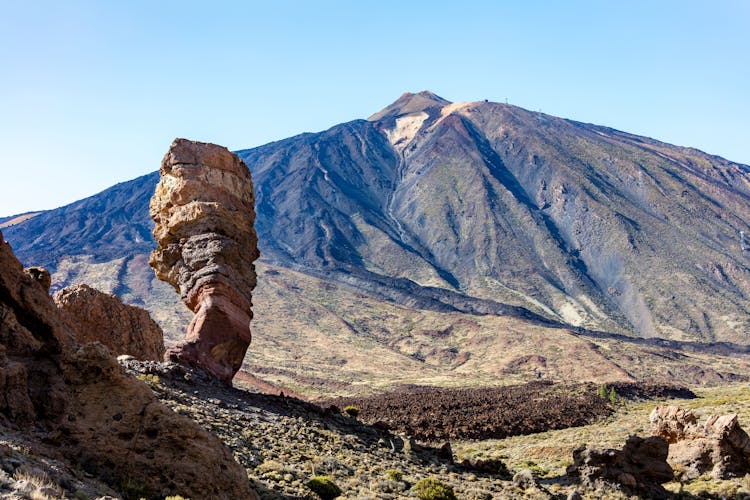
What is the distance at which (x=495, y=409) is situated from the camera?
4488 centimetres

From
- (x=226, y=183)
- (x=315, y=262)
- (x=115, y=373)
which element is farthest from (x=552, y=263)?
(x=115, y=373)

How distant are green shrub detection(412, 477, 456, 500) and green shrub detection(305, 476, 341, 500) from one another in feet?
7.78

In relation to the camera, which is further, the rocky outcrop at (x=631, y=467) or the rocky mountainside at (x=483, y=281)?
the rocky mountainside at (x=483, y=281)

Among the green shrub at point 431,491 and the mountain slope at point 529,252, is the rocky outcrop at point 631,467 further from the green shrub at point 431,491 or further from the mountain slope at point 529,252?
the mountain slope at point 529,252

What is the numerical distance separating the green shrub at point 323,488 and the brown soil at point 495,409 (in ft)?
54.9

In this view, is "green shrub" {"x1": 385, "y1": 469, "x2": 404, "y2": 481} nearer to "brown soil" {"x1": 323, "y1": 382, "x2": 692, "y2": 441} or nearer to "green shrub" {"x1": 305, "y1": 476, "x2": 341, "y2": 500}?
"green shrub" {"x1": 305, "y1": 476, "x2": 341, "y2": 500}

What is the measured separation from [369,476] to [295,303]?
93363mm

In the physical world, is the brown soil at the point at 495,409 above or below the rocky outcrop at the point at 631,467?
below

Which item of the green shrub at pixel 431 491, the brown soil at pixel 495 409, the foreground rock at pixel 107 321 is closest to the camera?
the green shrub at pixel 431 491

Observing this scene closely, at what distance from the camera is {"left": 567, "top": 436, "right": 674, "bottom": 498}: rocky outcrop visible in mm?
20781

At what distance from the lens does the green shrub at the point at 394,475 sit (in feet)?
58.2

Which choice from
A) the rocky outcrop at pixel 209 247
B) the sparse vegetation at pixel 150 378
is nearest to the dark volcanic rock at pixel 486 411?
the rocky outcrop at pixel 209 247

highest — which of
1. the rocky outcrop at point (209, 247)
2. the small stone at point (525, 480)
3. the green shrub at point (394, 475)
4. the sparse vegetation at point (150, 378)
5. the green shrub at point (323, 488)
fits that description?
the rocky outcrop at point (209, 247)

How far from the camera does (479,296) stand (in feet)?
485
